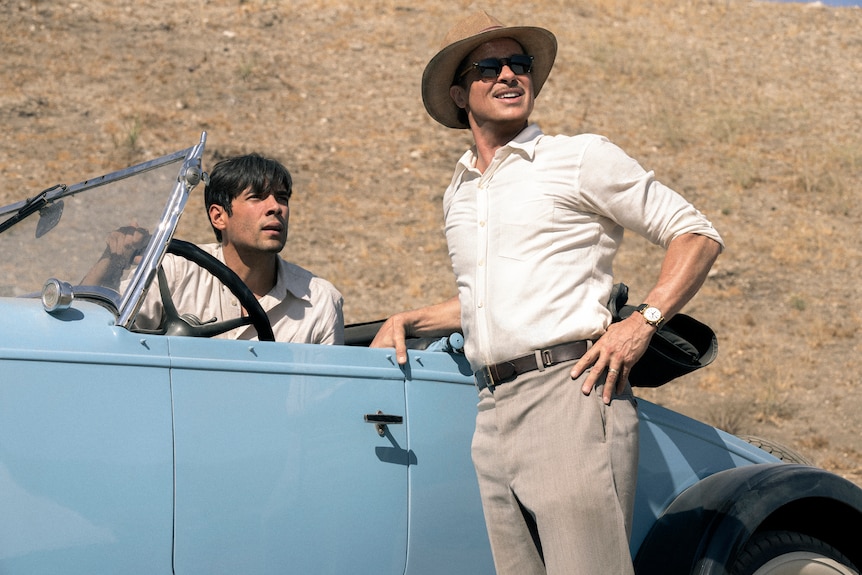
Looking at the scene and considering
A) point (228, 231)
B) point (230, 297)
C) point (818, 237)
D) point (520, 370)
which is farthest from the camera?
point (818, 237)

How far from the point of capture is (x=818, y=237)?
626 inches

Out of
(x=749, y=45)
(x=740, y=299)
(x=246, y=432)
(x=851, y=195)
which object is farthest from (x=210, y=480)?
(x=749, y=45)

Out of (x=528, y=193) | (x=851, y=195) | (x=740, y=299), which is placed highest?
(x=528, y=193)

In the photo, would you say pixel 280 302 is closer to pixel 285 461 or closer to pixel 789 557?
pixel 285 461

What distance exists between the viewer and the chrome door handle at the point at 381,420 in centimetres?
300

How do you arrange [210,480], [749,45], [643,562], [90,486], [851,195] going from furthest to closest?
[749,45]
[851,195]
[643,562]
[210,480]
[90,486]

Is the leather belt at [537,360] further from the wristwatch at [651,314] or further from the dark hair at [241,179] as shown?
the dark hair at [241,179]

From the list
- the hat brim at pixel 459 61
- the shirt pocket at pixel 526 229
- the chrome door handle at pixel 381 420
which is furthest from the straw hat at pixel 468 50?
the chrome door handle at pixel 381 420

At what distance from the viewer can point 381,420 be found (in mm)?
3016

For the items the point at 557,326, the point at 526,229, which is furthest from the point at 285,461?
the point at 526,229

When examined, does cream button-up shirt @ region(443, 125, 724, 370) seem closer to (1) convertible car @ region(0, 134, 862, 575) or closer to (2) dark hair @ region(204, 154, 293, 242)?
(1) convertible car @ region(0, 134, 862, 575)

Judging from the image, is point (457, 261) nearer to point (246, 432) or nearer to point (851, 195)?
point (246, 432)

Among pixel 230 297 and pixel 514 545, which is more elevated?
pixel 230 297

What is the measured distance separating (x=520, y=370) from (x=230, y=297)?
140cm
